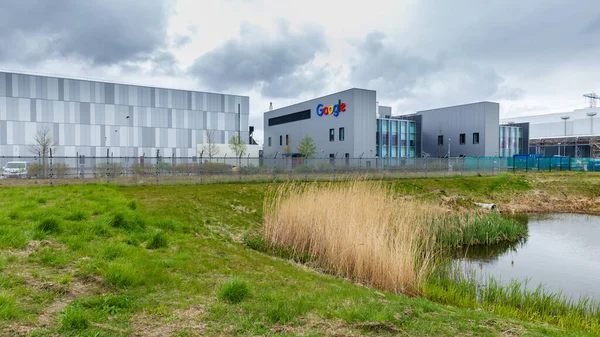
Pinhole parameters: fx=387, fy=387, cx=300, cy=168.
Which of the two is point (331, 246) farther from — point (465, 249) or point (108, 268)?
point (465, 249)

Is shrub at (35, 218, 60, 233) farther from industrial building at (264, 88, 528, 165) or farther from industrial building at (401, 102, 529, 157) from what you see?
industrial building at (401, 102, 529, 157)

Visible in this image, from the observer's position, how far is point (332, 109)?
49.4 metres

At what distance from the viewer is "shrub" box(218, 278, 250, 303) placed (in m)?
5.30

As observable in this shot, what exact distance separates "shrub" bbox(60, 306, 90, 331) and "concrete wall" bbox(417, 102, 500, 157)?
5255 centimetres

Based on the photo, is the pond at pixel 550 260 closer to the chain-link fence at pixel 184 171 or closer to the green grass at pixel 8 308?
the chain-link fence at pixel 184 171

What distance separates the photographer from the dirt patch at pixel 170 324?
4.22m

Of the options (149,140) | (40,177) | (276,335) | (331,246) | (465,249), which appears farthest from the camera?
(149,140)

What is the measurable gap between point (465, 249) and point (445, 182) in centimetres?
1570

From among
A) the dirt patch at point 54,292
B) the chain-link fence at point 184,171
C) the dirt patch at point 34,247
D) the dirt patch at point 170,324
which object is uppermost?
the chain-link fence at point 184,171

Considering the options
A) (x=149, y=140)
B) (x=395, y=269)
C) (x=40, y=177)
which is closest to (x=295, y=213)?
(x=395, y=269)

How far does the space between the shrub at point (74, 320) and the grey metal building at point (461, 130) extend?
52552mm

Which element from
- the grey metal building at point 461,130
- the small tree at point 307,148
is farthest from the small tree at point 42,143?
the grey metal building at point 461,130

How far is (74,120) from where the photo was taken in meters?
51.8

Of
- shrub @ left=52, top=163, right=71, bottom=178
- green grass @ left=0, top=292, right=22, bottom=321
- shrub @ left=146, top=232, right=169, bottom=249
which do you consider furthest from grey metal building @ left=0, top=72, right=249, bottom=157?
green grass @ left=0, top=292, right=22, bottom=321
